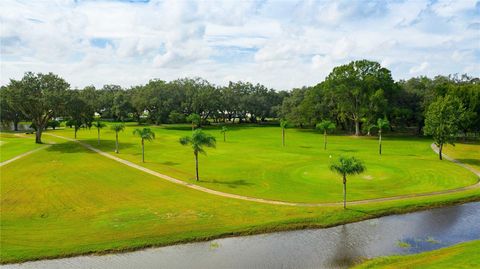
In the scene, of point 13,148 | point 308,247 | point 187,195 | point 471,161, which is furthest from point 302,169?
point 13,148

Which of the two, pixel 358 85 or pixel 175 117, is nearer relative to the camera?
pixel 358 85

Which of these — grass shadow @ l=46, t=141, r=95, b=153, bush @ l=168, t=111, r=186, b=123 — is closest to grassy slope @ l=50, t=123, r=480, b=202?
grass shadow @ l=46, t=141, r=95, b=153

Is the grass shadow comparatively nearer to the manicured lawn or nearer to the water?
the water

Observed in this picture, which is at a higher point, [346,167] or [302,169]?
[346,167]

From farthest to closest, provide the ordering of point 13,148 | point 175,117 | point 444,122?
point 175,117, point 13,148, point 444,122

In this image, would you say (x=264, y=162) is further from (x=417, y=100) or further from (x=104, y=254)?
(x=417, y=100)

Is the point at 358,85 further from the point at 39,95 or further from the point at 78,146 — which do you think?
the point at 39,95
